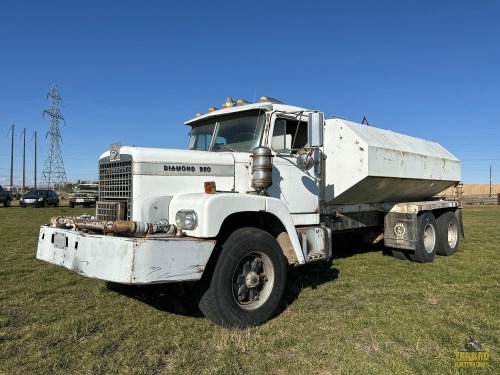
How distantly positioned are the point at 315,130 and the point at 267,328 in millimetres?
2372

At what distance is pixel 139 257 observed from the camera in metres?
3.83

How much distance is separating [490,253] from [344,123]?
5593 mm

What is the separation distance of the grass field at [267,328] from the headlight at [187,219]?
1.10 metres

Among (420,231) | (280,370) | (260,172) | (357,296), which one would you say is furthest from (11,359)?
(420,231)

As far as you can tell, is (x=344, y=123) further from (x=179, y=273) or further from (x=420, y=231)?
(x=179, y=273)

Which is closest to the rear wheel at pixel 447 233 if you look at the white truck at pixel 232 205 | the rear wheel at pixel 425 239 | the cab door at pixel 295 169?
the rear wheel at pixel 425 239

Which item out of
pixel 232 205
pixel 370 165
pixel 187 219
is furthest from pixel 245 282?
pixel 370 165

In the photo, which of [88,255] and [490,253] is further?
[490,253]

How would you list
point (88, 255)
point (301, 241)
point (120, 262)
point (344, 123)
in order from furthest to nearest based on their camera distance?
point (344, 123) → point (301, 241) → point (88, 255) → point (120, 262)

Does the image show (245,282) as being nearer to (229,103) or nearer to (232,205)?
(232,205)

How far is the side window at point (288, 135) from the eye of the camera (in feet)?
18.5

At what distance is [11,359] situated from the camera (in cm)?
360

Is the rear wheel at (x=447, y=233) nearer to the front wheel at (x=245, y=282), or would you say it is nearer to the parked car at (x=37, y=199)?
the front wheel at (x=245, y=282)

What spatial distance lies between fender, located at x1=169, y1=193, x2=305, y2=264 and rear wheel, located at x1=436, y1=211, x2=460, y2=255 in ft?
18.6
